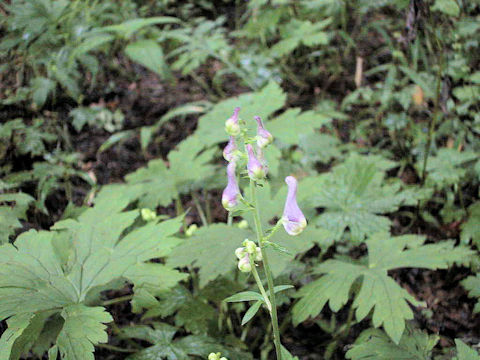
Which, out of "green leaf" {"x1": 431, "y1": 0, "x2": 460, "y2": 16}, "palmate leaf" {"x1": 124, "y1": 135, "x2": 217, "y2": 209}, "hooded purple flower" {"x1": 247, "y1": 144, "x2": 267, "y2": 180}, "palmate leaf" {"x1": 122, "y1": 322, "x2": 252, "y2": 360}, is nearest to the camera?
"hooded purple flower" {"x1": 247, "y1": 144, "x2": 267, "y2": 180}

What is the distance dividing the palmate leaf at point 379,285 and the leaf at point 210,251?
1.46ft

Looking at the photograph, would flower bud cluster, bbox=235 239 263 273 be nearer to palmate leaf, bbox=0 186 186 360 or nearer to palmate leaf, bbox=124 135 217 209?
palmate leaf, bbox=0 186 186 360

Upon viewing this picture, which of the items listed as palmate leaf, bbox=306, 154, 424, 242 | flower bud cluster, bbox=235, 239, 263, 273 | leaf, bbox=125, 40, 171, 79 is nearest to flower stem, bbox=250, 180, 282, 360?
flower bud cluster, bbox=235, 239, 263, 273

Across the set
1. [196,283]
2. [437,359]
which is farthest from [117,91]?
[437,359]

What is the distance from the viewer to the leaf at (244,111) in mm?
3338

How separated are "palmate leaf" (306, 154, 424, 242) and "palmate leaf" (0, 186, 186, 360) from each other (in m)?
→ 1.03

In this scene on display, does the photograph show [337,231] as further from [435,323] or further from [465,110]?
[465,110]

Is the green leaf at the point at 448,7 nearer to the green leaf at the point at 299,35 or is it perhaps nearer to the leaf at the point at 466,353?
the green leaf at the point at 299,35

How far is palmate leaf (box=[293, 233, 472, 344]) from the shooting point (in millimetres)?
1979

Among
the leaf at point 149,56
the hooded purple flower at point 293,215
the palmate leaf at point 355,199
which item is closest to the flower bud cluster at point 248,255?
the hooded purple flower at point 293,215

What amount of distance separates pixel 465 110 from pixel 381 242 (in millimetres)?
1679

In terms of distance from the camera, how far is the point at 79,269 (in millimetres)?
2018

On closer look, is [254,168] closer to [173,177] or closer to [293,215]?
[293,215]

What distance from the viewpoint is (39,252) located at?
2004 mm
